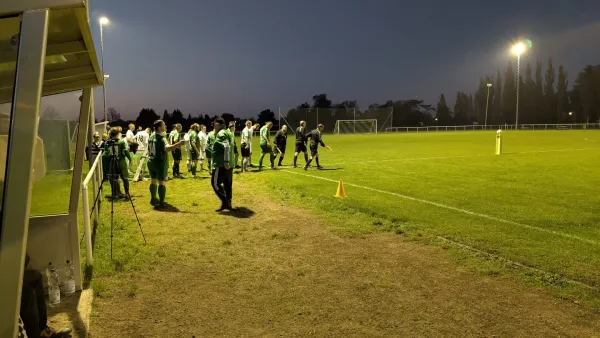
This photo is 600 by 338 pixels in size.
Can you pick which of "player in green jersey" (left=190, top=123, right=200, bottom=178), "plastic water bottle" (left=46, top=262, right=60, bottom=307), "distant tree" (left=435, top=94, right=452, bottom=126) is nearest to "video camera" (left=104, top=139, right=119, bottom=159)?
"plastic water bottle" (left=46, top=262, right=60, bottom=307)

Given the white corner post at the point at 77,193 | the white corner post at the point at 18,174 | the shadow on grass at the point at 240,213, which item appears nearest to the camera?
the white corner post at the point at 18,174

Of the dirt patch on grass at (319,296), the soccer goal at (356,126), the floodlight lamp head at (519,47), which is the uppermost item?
the floodlight lamp head at (519,47)

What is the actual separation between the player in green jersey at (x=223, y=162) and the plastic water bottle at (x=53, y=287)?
4.95 m

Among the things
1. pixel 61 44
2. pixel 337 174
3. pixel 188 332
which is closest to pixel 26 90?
pixel 61 44

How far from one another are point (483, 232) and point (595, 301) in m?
3.00

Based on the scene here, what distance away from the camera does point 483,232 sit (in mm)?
7785

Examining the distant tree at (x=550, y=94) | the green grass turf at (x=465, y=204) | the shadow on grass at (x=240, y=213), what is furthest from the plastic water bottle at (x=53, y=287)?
the distant tree at (x=550, y=94)

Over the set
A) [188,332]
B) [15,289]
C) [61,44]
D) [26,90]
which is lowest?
[188,332]

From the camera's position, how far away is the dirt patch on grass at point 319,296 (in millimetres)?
4289

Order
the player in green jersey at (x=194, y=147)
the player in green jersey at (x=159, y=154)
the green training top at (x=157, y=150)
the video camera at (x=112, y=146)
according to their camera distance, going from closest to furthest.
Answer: the video camera at (x=112, y=146) < the player in green jersey at (x=159, y=154) < the green training top at (x=157, y=150) < the player in green jersey at (x=194, y=147)

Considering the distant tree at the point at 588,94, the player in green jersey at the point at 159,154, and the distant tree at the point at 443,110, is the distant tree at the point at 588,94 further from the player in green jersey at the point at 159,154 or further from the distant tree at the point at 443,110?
the player in green jersey at the point at 159,154

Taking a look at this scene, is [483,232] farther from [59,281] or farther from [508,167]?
[508,167]

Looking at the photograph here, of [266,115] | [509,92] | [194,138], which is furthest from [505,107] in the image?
[194,138]

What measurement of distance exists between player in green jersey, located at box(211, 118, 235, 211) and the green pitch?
6.84ft
